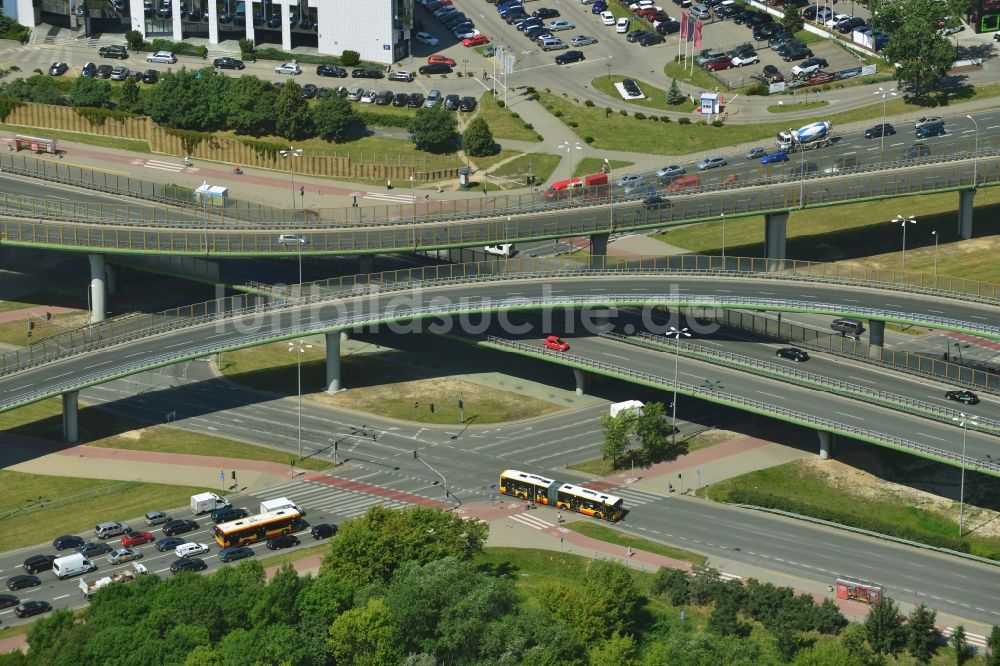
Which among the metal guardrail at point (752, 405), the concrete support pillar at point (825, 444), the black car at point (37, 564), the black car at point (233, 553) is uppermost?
the metal guardrail at point (752, 405)

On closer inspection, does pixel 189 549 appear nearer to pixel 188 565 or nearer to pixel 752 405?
pixel 188 565

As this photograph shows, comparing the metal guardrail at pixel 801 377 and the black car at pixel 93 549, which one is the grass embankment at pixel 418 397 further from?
the black car at pixel 93 549

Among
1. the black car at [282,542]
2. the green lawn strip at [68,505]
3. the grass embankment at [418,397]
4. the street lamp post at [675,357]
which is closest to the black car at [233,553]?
the black car at [282,542]

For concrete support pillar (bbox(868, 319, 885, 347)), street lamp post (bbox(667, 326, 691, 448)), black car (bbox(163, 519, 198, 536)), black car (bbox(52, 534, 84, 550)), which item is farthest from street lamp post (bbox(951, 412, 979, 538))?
black car (bbox(52, 534, 84, 550))

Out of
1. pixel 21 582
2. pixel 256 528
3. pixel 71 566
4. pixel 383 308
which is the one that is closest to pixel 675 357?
pixel 383 308

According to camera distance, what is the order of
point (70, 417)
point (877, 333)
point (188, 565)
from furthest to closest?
point (877, 333) < point (70, 417) < point (188, 565)
